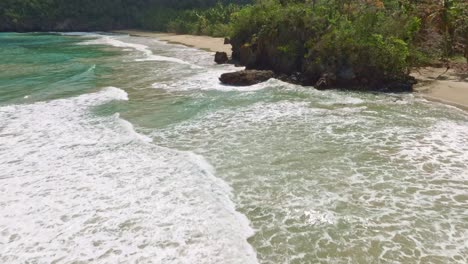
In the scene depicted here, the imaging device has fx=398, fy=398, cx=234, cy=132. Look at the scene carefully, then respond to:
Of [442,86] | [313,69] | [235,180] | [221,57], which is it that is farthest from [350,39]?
[235,180]

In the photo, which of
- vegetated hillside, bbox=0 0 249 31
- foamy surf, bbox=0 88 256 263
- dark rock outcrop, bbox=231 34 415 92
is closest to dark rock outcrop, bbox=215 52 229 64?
dark rock outcrop, bbox=231 34 415 92

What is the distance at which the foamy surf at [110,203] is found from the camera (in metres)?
7.28

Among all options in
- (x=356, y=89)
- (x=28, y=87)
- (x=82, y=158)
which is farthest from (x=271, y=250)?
(x=28, y=87)

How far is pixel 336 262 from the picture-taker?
687 cm

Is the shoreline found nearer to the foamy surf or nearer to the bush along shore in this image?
the bush along shore

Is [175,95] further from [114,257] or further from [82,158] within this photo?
[114,257]

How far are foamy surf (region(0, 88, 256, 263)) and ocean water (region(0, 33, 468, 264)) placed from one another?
0.12ft

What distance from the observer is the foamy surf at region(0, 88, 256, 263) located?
23.9 ft

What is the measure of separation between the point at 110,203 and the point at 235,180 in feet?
9.98

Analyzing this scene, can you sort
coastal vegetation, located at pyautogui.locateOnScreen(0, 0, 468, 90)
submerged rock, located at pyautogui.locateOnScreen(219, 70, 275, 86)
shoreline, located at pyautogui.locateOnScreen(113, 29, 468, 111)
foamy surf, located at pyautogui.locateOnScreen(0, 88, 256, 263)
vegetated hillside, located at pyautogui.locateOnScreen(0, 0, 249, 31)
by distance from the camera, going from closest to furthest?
foamy surf, located at pyautogui.locateOnScreen(0, 88, 256, 263), shoreline, located at pyautogui.locateOnScreen(113, 29, 468, 111), coastal vegetation, located at pyautogui.locateOnScreen(0, 0, 468, 90), submerged rock, located at pyautogui.locateOnScreen(219, 70, 275, 86), vegetated hillside, located at pyautogui.locateOnScreen(0, 0, 249, 31)

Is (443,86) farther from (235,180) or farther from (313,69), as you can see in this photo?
(235,180)

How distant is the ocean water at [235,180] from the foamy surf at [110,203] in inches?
1.5

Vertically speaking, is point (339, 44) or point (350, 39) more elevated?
point (350, 39)

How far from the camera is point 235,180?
1003 cm
